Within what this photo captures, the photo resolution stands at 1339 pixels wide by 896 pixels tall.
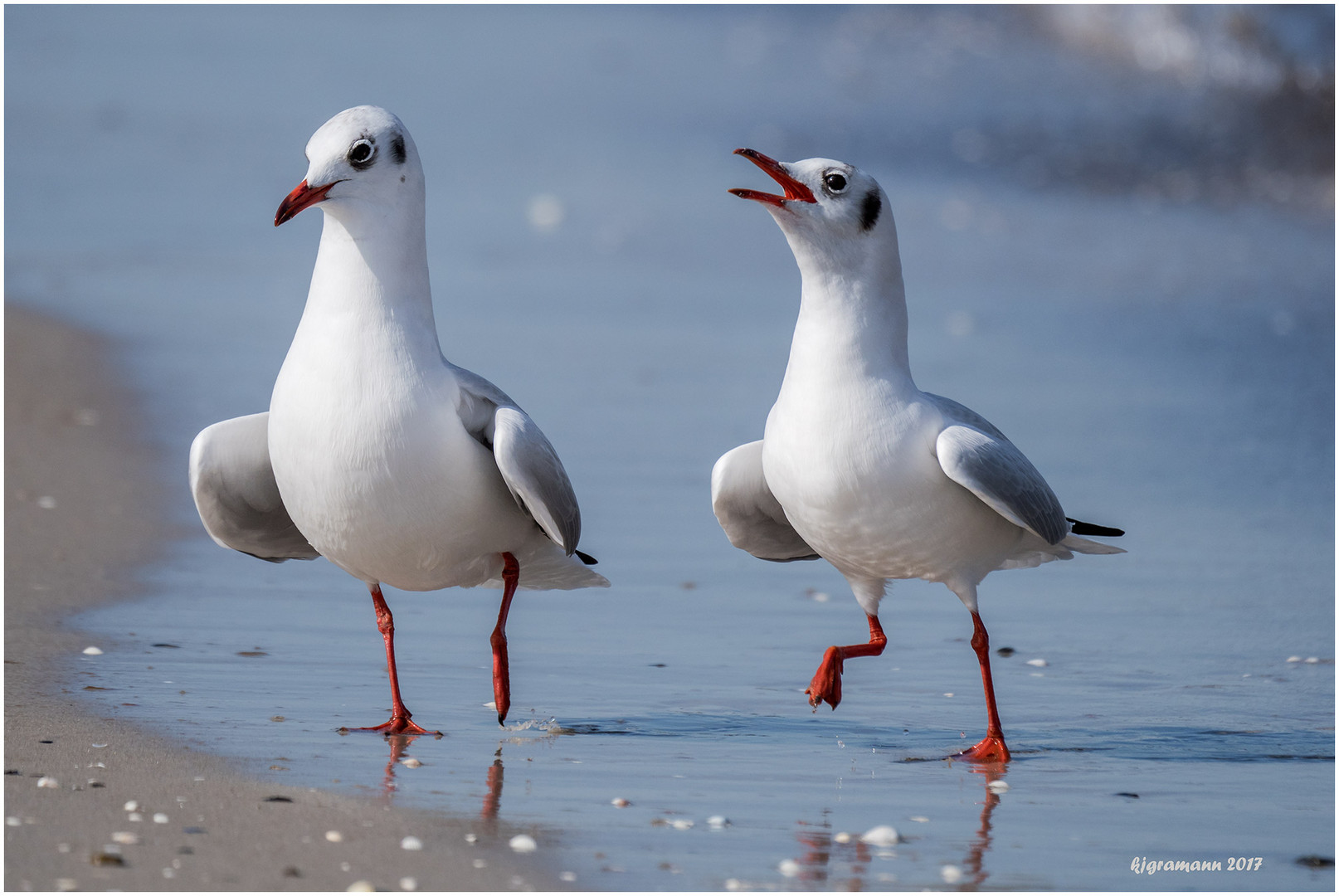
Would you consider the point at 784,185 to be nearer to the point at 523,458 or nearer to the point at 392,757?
the point at 523,458

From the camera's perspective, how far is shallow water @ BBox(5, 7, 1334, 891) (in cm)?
448

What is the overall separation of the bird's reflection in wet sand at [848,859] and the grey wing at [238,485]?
1906 millimetres

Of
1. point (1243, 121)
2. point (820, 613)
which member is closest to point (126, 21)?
point (1243, 121)

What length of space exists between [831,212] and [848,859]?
1778 mm

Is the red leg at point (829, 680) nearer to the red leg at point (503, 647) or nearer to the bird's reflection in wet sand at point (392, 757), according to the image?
the red leg at point (503, 647)

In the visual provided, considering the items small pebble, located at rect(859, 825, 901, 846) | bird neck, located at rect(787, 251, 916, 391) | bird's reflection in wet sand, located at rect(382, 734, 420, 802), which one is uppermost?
bird neck, located at rect(787, 251, 916, 391)

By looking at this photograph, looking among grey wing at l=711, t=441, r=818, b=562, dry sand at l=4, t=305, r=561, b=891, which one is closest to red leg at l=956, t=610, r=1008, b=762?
grey wing at l=711, t=441, r=818, b=562

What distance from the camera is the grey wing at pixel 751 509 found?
5391 millimetres

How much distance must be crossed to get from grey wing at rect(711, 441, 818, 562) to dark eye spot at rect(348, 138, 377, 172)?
52.2 inches

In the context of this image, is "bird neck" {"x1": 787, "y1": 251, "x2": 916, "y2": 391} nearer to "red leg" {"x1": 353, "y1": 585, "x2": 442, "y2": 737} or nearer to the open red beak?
the open red beak

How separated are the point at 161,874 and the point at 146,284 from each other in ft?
33.5

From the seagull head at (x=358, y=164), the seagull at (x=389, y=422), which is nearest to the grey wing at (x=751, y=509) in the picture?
the seagull at (x=389, y=422)

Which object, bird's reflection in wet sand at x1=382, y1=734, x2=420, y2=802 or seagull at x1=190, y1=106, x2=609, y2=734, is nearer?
bird's reflection in wet sand at x1=382, y1=734, x2=420, y2=802

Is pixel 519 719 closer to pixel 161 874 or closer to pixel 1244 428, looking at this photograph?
pixel 161 874
